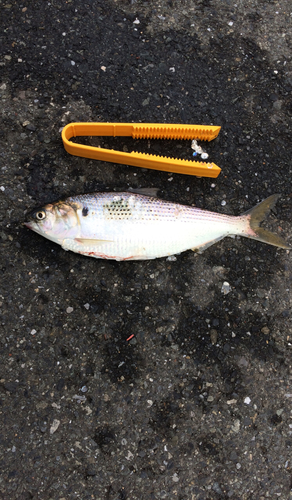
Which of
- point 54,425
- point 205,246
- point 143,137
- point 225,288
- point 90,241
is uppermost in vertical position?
point 143,137

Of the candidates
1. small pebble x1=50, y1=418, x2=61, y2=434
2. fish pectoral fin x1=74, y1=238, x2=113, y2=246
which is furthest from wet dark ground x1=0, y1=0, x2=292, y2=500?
fish pectoral fin x1=74, y1=238, x2=113, y2=246

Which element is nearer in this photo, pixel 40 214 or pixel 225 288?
pixel 40 214

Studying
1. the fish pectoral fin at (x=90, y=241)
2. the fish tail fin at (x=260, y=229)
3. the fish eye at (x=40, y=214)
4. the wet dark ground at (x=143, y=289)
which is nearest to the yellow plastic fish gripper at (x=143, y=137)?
the wet dark ground at (x=143, y=289)

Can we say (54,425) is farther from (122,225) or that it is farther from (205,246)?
(205,246)

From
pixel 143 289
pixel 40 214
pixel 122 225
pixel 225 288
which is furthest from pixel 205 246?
pixel 40 214

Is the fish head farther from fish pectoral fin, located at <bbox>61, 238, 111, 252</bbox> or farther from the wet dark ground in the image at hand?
the wet dark ground

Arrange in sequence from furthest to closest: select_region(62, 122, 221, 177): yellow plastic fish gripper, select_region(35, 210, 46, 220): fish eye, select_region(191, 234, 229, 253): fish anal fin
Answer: select_region(191, 234, 229, 253): fish anal fin, select_region(62, 122, 221, 177): yellow plastic fish gripper, select_region(35, 210, 46, 220): fish eye

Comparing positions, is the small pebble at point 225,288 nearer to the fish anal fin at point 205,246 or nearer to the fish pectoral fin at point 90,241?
the fish anal fin at point 205,246
